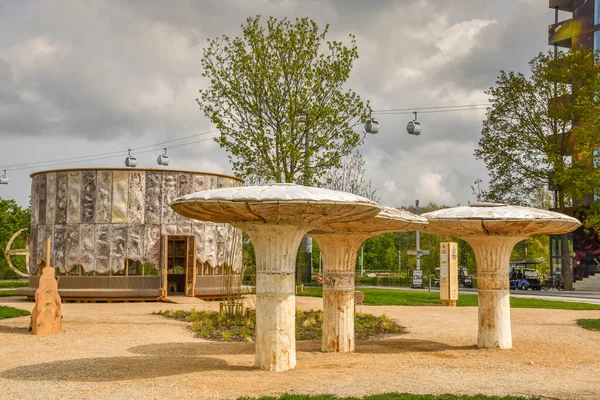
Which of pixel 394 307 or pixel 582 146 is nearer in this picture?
pixel 394 307

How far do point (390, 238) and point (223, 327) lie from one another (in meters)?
66.6

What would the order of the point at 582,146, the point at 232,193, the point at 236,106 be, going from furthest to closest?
the point at 582,146
the point at 236,106
the point at 232,193

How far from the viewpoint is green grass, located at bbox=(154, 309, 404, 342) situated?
16.7 m

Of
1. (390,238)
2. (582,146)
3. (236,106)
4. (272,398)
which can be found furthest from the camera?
(390,238)

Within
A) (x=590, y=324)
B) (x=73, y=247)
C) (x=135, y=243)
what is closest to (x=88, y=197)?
(x=73, y=247)

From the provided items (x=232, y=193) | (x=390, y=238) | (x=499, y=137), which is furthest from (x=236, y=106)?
(x=390, y=238)

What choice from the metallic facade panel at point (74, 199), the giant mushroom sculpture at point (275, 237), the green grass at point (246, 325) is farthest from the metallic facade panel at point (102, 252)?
the giant mushroom sculpture at point (275, 237)

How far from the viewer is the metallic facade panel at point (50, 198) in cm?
2689

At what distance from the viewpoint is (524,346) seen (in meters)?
14.5

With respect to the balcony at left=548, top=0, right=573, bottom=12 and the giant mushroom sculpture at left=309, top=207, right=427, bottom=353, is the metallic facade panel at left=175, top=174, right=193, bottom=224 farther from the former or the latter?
the balcony at left=548, top=0, right=573, bottom=12

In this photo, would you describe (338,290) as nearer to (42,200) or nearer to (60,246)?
(60,246)

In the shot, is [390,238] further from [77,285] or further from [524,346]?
[524,346]

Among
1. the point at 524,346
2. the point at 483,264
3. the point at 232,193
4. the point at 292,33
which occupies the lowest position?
the point at 524,346

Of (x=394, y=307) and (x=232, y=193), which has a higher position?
(x=232, y=193)
